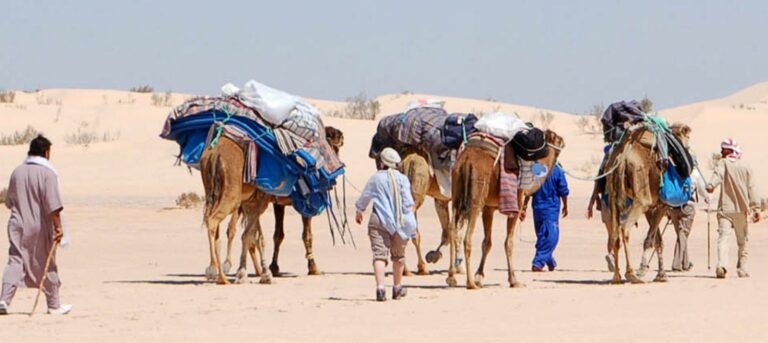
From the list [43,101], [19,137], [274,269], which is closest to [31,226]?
[274,269]

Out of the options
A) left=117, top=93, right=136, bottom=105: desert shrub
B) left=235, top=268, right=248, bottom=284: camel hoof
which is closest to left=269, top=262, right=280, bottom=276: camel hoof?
left=235, top=268, right=248, bottom=284: camel hoof

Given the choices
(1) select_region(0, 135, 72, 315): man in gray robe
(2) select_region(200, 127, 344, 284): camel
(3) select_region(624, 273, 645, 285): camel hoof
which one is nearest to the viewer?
(1) select_region(0, 135, 72, 315): man in gray robe

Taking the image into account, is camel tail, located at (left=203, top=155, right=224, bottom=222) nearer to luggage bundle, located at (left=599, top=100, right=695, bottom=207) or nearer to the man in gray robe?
the man in gray robe

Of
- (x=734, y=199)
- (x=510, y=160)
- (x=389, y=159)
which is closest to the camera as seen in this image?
(x=389, y=159)

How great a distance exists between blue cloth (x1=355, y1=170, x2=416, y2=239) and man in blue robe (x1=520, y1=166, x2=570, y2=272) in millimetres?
5484

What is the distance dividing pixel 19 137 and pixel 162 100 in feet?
41.3

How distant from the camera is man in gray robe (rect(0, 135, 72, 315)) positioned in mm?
14445

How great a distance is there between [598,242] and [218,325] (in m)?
14.8

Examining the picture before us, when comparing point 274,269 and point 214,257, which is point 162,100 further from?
point 214,257

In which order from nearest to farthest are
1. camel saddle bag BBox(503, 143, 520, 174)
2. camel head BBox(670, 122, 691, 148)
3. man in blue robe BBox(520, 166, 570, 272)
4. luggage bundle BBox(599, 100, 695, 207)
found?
1. camel saddle bag BBox(503, 143, 520, 174)
2. luggage bundle BBox(599, 100, 695, 207)
3. camel head BBox(670, 122, 691, 148)
4. man in blue robe BBox(520, 166, 570, 272)

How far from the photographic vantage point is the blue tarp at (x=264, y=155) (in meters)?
18.5

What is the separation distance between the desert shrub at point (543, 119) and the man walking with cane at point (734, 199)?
33.6 meters

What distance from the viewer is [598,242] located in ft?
90.4

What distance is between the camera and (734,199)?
752 inches
